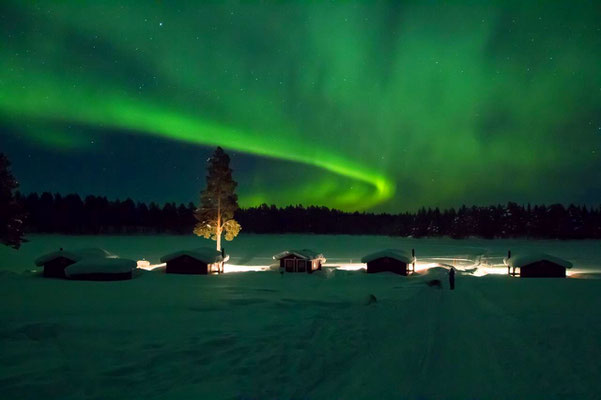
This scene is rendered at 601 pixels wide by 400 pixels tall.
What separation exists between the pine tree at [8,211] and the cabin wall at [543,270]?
55.4 meters

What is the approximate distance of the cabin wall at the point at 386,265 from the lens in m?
49.6

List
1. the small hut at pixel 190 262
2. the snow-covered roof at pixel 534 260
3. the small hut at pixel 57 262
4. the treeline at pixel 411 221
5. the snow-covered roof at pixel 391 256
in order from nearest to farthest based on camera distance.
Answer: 1. the small hut at pixel 57 262
2. the small hut at pixel 190 262
3. the snow-covered roof at pixel 534 260
4. the snow-covered roof at pixel 391 256
5. the treeline at pixel 411 221

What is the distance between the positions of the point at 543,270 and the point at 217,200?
41.1 meters

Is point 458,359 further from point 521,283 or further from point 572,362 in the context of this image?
point 521,283

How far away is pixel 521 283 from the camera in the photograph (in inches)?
1606

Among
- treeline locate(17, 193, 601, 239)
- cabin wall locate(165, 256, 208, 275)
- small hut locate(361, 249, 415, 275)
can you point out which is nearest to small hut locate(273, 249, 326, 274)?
small hut locate(361, 249, 415, 275)

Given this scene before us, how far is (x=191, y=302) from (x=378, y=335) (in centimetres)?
1262

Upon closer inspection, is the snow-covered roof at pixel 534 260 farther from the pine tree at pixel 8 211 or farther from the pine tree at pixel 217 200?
the pine tree at pixel 8 211

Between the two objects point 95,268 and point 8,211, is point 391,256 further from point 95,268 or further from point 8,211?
point 8,211

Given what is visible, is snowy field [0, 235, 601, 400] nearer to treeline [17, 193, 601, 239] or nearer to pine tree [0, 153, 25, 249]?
pine tree [0, 153, 25, 249]

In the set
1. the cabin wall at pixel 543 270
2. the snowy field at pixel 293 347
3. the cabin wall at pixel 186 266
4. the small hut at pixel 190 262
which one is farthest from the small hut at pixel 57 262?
the cabin wall at pixel 543 270

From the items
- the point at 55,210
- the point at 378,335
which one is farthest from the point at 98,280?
the point at 55,210

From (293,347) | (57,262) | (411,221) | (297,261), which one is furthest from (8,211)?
(411,221)

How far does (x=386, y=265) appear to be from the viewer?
50.1 m
